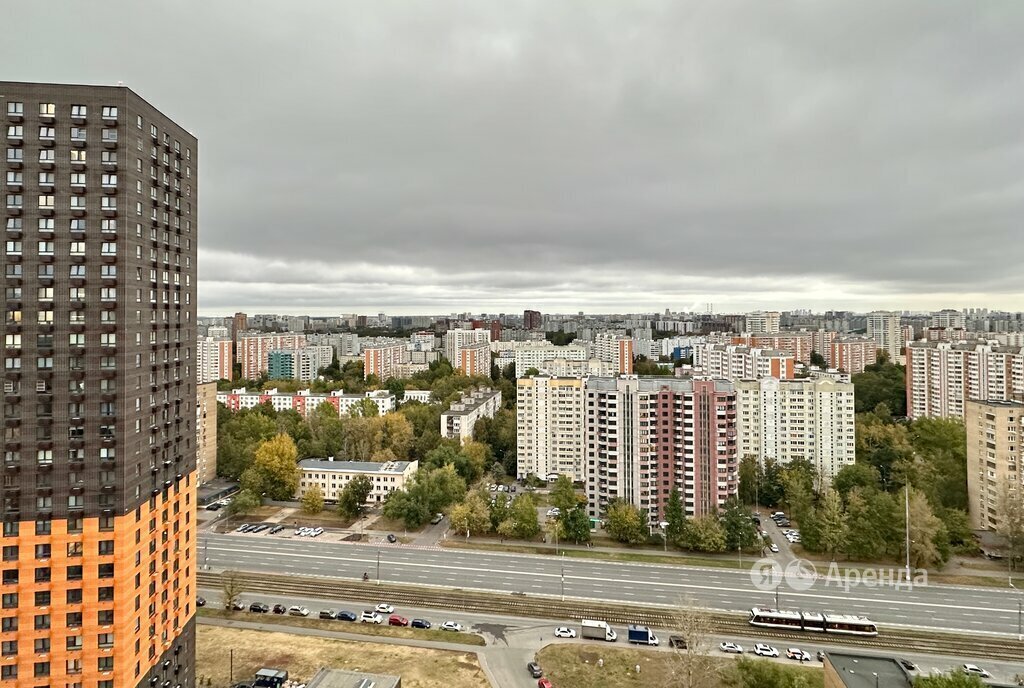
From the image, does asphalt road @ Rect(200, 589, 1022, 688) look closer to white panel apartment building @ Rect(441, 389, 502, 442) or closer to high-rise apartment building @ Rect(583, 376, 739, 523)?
high-rise apartment building @ Rect(583, 376, 739, 523)

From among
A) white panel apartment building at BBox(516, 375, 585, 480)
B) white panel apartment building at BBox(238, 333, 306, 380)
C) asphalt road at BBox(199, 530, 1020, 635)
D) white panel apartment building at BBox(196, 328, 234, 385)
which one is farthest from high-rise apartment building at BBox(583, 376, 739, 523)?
white panel apartment building at BBox(238, 333, 306, 380)

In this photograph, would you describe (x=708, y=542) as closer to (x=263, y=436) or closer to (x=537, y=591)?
(x=537, y=591)

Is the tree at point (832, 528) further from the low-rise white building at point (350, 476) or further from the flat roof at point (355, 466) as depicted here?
the flat roof at point (355, 466)

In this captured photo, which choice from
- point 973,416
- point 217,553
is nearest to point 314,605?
point 217,553

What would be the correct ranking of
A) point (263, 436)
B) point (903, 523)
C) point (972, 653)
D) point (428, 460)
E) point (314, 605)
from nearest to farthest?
1. point (972, 653)
2. point (314, 605)
3. point (903, 523)
4. point (428, 460)
5. point (263, 436)

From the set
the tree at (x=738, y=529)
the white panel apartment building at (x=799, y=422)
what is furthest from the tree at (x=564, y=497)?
the white panel apartment building at (x=799, y=422)
